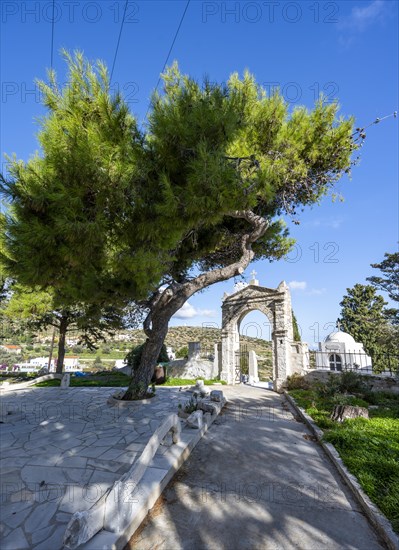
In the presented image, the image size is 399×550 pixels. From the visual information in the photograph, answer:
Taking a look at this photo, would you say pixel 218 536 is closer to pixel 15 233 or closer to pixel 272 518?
pixel 272 518

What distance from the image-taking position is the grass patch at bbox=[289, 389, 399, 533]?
3320 millimetres

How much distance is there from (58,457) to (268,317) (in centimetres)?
1086

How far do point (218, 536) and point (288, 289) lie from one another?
38.4ft

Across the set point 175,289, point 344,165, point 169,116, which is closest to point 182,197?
point 169,116

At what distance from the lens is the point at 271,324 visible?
1336cm

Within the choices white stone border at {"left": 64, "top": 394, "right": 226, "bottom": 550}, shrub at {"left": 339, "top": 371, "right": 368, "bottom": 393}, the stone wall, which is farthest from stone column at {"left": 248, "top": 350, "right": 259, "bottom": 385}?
white stone border at {"left": 64, "top": 394, "right": 226, "bottom": 550}

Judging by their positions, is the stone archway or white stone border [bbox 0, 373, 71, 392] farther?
the stone archway

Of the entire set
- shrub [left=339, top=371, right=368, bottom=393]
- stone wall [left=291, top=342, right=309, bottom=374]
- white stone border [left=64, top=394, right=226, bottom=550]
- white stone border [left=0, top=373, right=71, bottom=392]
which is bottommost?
white stone border [left=0, top=373, right=71, bottom=392]

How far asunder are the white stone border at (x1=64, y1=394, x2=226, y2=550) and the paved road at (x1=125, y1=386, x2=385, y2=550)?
0.49ft

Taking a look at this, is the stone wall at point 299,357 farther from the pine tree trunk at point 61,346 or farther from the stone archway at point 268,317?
the pine tree trunk at point 61,346

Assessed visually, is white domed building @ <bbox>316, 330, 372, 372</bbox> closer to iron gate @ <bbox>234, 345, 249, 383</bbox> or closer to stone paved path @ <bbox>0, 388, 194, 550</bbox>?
iron gate @ <bbox>234, 345, 249, 383</bbox>

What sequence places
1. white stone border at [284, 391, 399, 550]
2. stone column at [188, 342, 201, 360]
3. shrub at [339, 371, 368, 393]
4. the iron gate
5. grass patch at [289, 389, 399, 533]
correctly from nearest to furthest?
white stone border at [284, 391, 399, 550], grass patch at [289, 389, 399, 533], shrub at [339, 371, 368, 393], the iron gate, stone column at [188, 342, 201, 360]

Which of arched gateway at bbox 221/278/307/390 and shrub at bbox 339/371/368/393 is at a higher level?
arched gateway at bbox 221/278/307/390

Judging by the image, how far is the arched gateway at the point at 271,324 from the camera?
12328mm
